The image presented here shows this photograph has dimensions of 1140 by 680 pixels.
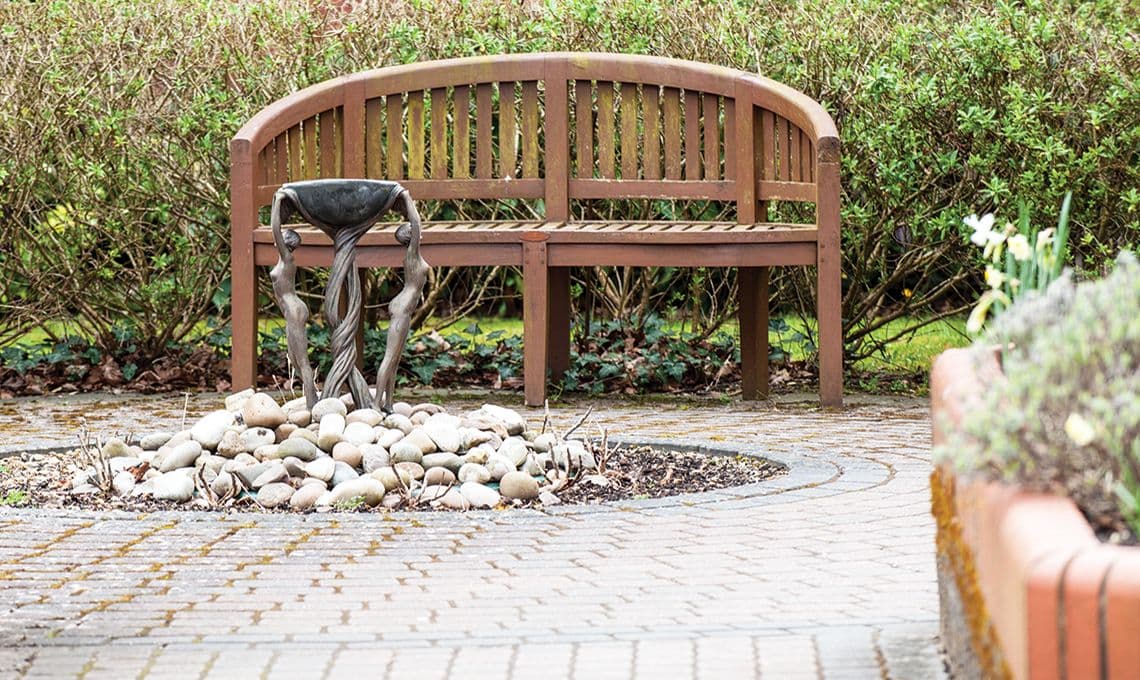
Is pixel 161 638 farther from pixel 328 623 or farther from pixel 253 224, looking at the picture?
pixel 253 224

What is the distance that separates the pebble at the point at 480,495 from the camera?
5.27 m

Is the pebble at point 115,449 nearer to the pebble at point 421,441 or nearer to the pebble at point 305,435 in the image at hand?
the pebble at point 305,435

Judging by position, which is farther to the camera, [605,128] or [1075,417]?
[605,128]

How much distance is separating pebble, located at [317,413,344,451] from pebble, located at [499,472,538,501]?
0.62 m

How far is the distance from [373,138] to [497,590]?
491cm

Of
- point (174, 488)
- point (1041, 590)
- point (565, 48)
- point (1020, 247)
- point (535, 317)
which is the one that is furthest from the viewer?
point (565, 48)

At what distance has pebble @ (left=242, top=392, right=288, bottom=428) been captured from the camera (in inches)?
228

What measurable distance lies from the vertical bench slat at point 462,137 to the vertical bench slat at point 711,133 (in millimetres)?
1170

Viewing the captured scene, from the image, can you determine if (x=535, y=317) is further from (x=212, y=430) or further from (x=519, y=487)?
(x=519, y=487)

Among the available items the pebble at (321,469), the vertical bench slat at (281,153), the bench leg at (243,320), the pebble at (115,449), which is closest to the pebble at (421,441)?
the pebble at (321,469)

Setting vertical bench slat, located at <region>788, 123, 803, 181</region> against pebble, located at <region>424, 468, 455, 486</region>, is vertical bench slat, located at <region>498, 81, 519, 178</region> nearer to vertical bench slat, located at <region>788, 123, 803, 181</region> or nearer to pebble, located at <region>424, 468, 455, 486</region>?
vertical bench slat, located at <region>788, 123, 803, 181</region>

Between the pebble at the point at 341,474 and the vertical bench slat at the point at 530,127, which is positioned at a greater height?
the vertical bench slat at the point at 530,127

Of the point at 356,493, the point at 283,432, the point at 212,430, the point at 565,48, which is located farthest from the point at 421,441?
the point at 565,48

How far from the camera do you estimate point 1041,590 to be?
210 cm
